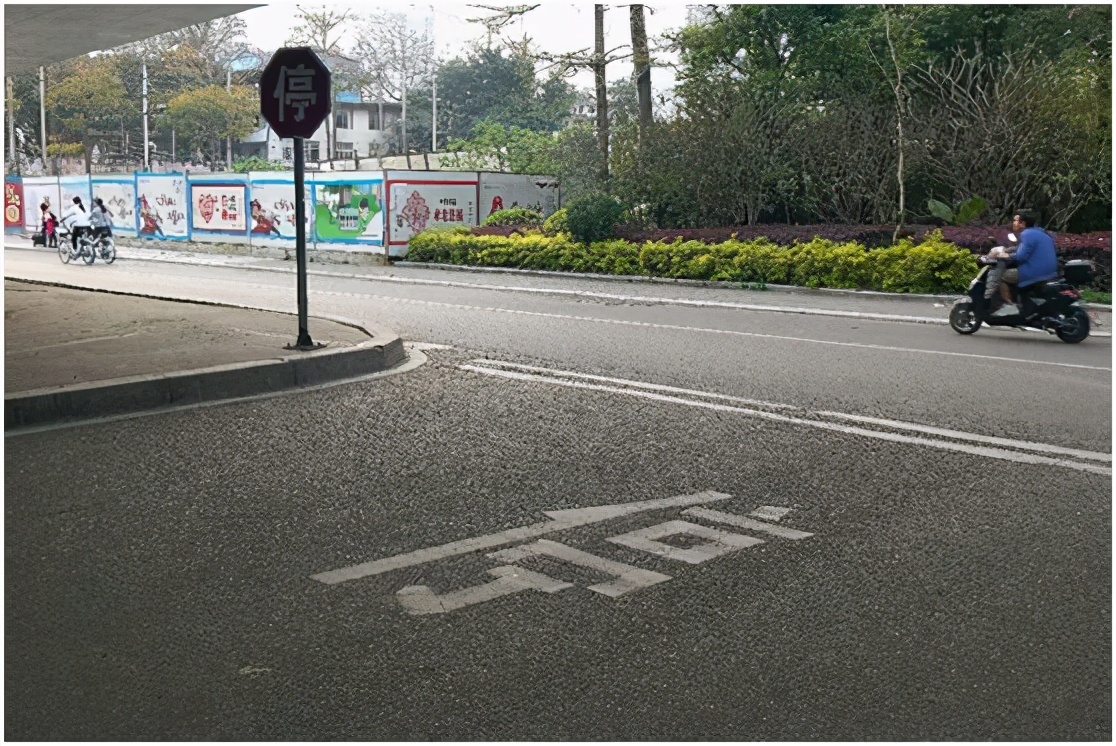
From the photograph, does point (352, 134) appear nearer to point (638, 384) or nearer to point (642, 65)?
point (642, 65)

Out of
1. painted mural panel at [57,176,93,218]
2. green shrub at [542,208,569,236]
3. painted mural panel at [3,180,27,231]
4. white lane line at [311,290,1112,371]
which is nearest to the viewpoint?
white lane line at [311,290,1112,371]

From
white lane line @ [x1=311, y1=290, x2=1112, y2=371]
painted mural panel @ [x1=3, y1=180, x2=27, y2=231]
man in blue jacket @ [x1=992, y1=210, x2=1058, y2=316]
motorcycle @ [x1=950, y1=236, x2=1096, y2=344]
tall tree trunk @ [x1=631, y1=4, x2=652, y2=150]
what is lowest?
white lane line @ [x1=311, y1=290, x2=1112, y2=371]

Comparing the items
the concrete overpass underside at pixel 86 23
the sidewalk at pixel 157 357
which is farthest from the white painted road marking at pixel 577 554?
the concrete overpass underside at pixel 86 23

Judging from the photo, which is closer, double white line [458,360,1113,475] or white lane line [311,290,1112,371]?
double white line [458,360,1113,475]

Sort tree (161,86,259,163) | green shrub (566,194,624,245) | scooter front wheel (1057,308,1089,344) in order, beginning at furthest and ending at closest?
tree (161,86,259,163) < green shrub (566,194,624,245) < scooter front wheel (1057,308,1089,344)

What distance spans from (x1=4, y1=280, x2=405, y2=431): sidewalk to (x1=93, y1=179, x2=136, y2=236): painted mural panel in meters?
25.0

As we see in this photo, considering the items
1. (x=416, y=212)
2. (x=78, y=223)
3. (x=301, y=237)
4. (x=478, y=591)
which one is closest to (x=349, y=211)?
(x=416, y=212)

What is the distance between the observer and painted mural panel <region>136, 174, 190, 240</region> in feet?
121

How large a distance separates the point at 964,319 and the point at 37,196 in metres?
36.7

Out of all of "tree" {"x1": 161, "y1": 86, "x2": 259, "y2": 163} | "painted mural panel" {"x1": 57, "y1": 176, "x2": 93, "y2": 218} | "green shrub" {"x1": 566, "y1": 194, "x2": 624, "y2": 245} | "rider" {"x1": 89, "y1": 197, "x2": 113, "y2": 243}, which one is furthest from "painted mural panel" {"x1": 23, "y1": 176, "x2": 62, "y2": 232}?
"green shrub" {"x1": 566, "y1": 194, "x2": 624, "y2": 245}

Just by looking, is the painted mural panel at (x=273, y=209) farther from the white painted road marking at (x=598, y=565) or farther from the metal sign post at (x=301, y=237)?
the white painted road marking at (x=598, y=565)

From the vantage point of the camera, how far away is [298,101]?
37.2ft

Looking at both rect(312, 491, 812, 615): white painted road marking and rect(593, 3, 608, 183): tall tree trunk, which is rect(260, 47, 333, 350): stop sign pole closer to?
rect(312, 491, 812, 615): white painted road marking

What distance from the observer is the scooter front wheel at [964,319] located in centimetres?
1472
